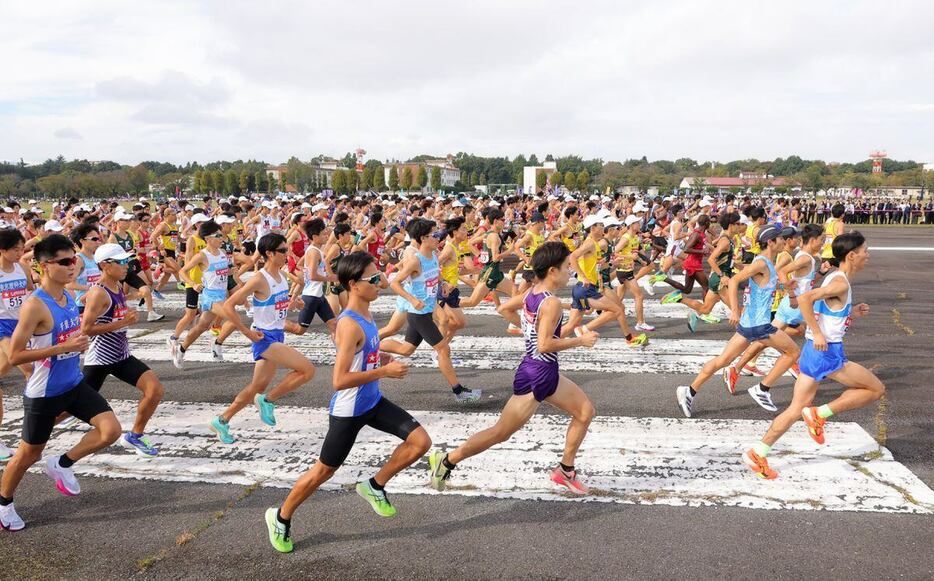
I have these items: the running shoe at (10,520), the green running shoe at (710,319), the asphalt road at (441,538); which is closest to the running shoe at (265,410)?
the asphalt road at (441,538)

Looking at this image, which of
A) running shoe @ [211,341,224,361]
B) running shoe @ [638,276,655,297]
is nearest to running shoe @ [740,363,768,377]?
running shoe @ [638,276,655,297]

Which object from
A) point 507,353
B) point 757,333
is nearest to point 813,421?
point 757,333

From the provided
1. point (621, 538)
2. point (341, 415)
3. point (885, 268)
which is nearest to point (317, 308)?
point (341, 415)

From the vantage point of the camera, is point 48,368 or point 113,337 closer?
point 48,368

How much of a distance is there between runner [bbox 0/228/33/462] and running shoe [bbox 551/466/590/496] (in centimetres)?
505

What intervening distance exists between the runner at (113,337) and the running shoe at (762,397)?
19.0ft

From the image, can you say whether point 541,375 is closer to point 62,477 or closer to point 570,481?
point 570,481

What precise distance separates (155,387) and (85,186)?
116 metres

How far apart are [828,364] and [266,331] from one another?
4.85 metres

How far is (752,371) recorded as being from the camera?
774 centimetres

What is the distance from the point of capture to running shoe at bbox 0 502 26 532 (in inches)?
169

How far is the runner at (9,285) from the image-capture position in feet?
20.2

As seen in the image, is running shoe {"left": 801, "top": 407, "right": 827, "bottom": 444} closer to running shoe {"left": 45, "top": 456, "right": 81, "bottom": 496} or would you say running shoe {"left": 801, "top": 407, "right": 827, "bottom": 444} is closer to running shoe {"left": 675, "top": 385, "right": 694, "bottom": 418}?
running shoe {"left": 675, "top": 385, "right": 694, "bottom": 418}

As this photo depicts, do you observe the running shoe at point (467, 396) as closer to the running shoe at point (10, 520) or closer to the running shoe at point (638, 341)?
the running shoe at point (638, 341)
